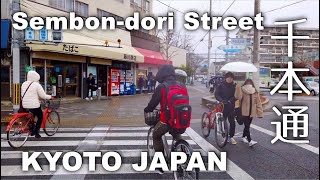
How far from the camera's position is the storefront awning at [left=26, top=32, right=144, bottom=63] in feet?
44.2

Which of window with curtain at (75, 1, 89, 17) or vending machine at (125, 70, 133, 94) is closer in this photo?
window with curtain at (75, 1, 89, 17)

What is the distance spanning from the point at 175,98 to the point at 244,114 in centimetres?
302

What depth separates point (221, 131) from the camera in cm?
664

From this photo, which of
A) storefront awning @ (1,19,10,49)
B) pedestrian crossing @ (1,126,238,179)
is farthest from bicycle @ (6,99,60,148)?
storefront awning @ (1,19,10,49)

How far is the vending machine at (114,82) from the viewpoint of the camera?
20328mm

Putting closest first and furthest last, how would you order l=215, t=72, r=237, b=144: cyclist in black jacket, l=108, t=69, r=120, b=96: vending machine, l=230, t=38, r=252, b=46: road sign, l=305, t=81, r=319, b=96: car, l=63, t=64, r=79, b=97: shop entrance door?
l=305, t=81, r=319, b=96: car
l=215, t=72, r=237, b=144: cyclist in black jacket
l=63, t=64, r=79, b=97: shop entrance door
l=230, t=38, r=252, b=46: road sign
l=108, t=69, r=120, b=96: vending machine

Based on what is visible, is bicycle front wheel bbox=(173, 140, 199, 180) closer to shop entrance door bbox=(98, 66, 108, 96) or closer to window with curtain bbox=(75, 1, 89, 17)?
window with curtain bbox=(75, 1, 89, 17)

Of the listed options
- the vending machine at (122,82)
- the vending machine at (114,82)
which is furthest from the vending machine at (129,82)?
the vending machine at (114,82)

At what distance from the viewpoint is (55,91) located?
618 inches

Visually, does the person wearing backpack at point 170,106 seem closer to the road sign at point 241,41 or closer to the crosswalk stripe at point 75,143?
the crosswalk stripe at point 75,143

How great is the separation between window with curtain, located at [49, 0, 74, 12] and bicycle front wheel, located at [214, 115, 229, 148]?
12.8 metres

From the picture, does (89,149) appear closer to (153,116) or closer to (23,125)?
(23,125)

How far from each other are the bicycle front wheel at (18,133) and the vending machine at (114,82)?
13718 mm

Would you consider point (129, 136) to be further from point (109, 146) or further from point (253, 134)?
point (253, 134)
